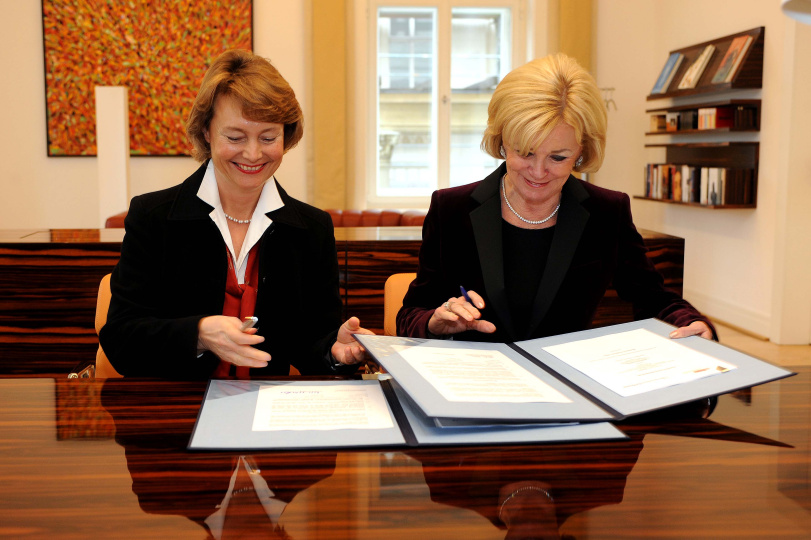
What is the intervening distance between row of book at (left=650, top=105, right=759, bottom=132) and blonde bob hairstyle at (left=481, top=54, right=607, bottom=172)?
4.09m

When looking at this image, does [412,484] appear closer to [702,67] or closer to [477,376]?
[477,376]

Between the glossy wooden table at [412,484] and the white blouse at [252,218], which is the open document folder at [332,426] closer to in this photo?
the glossy wooden table at [412,484]

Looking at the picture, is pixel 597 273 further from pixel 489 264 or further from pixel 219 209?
pixel 219 209

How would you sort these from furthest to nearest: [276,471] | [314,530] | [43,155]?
[43,155] → [276,471] → [314,530]

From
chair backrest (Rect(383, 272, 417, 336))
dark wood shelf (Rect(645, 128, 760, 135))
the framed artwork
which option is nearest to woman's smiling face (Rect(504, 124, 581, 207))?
chair backrest (Rect(383, 272, 417, 336))

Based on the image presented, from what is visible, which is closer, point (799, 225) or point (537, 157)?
point (537, 157)

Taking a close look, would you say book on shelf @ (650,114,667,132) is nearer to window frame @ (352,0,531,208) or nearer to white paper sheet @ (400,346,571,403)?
window frame @ (352,0,531,208)

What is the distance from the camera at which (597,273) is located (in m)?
1.94

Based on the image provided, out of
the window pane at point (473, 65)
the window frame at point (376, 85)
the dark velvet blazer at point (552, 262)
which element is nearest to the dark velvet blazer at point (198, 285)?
the dark velvet blazer at point (552, 262)

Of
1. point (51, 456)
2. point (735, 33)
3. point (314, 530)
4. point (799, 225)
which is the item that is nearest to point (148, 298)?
point (51, 456)

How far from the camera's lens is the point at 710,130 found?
18.5ft

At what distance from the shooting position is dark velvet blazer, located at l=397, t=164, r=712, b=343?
1881 mm

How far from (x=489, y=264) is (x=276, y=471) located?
1.05 m

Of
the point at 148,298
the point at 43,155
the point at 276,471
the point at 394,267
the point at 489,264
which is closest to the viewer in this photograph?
the point at 276,471
